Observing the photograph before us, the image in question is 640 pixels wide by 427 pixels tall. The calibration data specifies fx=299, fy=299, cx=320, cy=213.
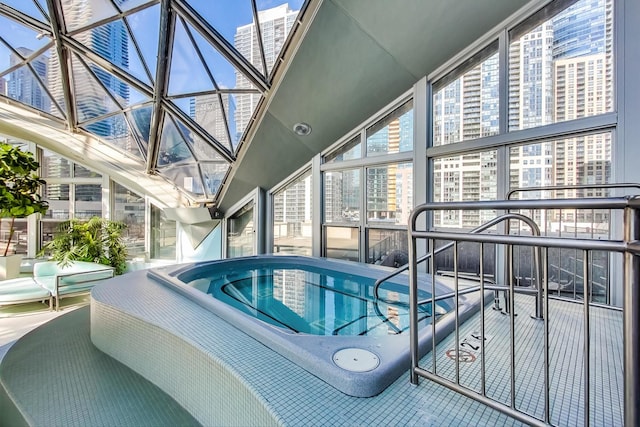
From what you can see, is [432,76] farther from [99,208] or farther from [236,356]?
[99,208]

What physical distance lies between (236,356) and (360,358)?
0.73 meters

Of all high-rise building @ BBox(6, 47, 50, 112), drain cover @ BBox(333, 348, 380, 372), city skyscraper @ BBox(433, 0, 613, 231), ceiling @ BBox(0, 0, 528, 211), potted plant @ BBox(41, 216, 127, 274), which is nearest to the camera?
drain cover @ BBox(333, 348, 380, 372)

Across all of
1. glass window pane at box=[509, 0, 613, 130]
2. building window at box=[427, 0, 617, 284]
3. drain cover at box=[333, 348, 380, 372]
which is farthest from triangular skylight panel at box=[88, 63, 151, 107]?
glass window pane at box=[509, 0, 613, 130]

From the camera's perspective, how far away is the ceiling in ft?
12.5

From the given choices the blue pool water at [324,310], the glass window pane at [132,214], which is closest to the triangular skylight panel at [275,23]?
the blue pool water at [324,310]

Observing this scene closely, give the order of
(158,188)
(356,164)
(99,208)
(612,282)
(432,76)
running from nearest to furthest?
1. (612,282)
2. (432,76)
3. (356,164)
4. (158,188)
5. (99,208)

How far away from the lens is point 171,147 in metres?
6.50

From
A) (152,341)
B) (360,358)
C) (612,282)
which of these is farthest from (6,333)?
(612,282)

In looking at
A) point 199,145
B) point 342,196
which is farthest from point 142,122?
point 342,196

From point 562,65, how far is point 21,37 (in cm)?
848

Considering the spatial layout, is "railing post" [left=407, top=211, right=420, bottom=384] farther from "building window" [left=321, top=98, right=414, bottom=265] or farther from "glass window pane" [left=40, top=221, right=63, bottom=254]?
"glass window pane" [left=40, top=221, right=63, bottom=254]

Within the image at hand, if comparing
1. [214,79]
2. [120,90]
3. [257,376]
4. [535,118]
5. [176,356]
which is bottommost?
[176,356]

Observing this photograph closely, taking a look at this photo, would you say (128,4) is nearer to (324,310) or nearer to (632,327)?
(324,310)

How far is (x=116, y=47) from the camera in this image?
5039mm
